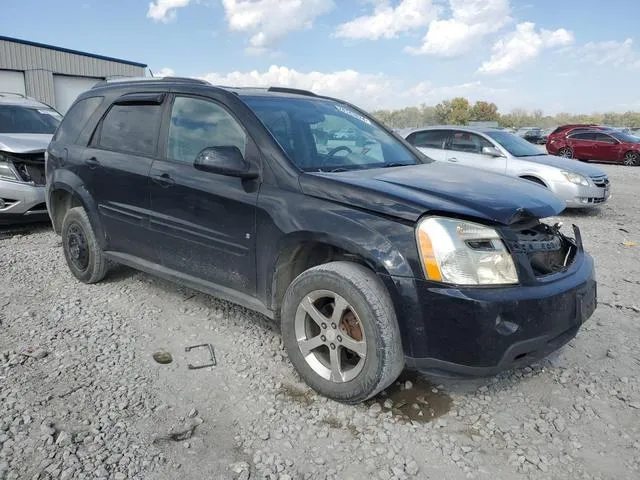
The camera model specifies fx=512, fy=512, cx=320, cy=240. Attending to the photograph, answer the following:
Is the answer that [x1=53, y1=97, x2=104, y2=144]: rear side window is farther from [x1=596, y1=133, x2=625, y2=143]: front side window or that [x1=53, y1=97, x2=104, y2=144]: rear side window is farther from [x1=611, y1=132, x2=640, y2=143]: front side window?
[x1=611, y1=132, x2=640, y2=143]: front side window

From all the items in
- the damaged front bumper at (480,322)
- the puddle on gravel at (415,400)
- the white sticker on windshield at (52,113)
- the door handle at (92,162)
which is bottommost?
the puddle on gravel at (415,400)

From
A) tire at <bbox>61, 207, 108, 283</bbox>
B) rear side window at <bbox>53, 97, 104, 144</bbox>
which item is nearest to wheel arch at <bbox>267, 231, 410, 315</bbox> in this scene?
tire at <bbox>61, 207, 108, 283</bbox>

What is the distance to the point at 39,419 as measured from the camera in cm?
264

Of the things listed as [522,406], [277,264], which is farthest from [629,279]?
[277,264]

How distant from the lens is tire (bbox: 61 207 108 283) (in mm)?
4457

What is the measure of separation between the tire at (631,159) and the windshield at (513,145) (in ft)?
44.6

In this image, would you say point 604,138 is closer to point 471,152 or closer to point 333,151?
point 471,152

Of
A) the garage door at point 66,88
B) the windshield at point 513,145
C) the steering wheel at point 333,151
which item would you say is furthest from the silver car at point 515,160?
the garage door at point 66,88

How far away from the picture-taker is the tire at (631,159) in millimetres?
20422

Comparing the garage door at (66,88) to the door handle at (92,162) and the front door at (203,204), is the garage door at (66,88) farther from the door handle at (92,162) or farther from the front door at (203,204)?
the front door at (203,204)

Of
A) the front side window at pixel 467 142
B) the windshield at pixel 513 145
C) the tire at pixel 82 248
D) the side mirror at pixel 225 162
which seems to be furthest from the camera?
the front side window at pixel 467 142

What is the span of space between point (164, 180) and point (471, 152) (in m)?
7.08

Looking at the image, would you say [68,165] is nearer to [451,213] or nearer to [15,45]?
[451,213]

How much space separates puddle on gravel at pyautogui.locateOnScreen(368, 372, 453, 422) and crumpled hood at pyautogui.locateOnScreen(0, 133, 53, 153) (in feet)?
18.9
